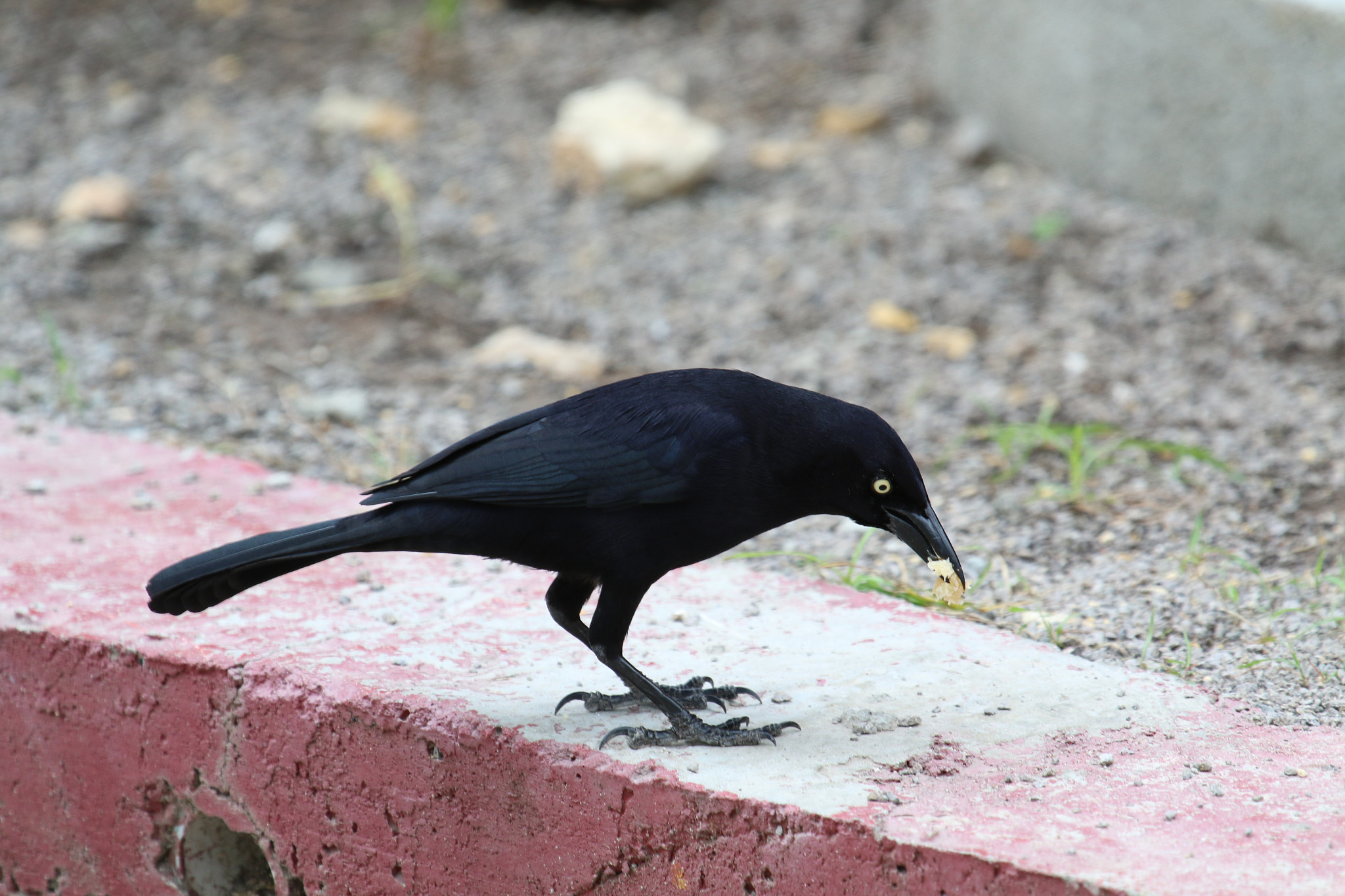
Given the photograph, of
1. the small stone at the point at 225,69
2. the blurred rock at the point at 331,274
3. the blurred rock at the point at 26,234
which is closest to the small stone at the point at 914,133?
the blurred rock at the point at 331,274

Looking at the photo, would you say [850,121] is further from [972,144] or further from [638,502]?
[638,502]

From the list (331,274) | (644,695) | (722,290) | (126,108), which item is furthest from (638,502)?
(126,108)

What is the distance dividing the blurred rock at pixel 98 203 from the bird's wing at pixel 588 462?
13.6 feet

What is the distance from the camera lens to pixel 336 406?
479 centimetres

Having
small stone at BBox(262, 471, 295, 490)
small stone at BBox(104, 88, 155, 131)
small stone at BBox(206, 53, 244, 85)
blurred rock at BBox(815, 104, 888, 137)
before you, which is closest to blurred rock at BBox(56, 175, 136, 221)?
small stone at BBox(104, 88, 155, 131)

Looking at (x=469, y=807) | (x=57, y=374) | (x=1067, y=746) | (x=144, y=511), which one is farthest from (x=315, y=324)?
(x=1067, y=746)

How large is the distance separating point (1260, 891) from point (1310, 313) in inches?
144

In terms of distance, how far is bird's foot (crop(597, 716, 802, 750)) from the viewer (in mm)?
2520

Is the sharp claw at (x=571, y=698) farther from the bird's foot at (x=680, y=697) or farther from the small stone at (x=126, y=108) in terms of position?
the small stone at (x=126, y=108)

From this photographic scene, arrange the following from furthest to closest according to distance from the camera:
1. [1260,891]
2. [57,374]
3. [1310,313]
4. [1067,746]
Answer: [1310,313] < [57,374] < [1067,746] < [1260,891]

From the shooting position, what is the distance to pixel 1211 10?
5.51 meters

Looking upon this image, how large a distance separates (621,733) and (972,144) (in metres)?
4.58

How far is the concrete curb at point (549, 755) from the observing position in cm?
222

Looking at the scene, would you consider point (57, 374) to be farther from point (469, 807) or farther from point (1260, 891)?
point (1260, 891)
